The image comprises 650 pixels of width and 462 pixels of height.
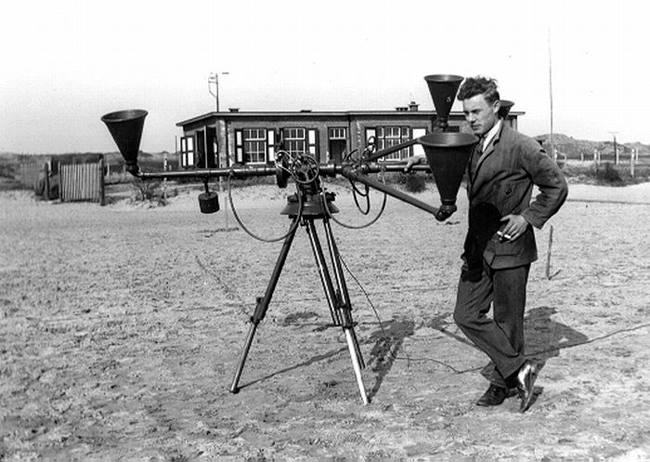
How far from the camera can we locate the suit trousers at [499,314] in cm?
454

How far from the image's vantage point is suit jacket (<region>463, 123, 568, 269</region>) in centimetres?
437

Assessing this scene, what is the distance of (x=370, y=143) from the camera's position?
4781 mm

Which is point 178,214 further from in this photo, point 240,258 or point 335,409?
point 335,409

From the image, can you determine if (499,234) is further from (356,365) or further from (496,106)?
(356,365)

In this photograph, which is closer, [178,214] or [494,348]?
[494,348]

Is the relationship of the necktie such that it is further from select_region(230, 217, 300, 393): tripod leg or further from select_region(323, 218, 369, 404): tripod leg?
select_region(230, 217, 300, 393): tripod leg

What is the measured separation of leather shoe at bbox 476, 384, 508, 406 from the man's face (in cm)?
153

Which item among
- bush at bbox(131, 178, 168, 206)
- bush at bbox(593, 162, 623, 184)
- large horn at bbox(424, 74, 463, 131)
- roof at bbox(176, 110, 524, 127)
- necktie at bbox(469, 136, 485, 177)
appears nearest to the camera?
necktie at bbox(469, 136, 485, 177)

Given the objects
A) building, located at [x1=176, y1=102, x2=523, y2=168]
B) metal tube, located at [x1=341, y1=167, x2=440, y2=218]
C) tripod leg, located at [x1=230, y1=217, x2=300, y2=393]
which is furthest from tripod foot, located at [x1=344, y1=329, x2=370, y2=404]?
building, located at [x1=176, y1=102, x2=523, y2=168]

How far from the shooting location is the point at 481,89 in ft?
14.6

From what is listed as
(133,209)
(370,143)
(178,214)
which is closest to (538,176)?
(370,143)

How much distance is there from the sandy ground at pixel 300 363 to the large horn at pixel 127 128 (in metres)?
1.61

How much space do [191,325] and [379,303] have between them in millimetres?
2014

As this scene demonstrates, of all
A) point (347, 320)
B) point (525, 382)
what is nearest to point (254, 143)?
point (347, 320)
